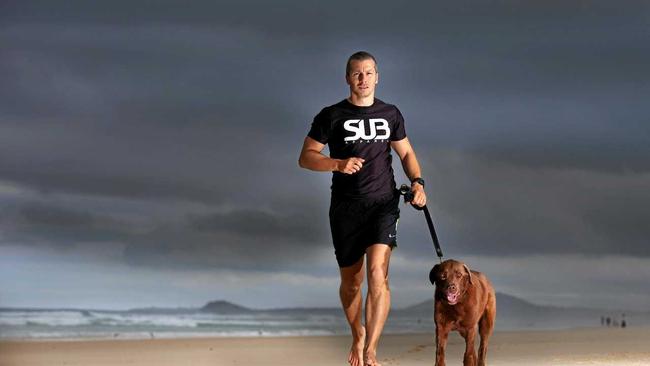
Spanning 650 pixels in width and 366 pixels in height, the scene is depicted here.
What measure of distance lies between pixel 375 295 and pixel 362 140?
1.03 metres

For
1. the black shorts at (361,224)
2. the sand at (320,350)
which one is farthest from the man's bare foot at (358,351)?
the sand at (320,350)

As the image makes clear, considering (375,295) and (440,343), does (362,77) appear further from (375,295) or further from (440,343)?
(440,343)

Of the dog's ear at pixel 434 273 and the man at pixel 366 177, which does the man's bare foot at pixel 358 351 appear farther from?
the dog's ear at pixel 434 273

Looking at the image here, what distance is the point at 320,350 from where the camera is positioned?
40.4 feet

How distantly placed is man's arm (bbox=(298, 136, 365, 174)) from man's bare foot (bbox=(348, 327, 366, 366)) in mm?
1216

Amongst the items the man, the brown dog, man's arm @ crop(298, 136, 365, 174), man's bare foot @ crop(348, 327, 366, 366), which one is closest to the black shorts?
the man

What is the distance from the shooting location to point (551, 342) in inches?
494

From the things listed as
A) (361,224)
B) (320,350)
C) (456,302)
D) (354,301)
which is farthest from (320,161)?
(320,350)

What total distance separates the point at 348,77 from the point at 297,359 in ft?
14.9

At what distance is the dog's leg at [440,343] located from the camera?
6.89 metres

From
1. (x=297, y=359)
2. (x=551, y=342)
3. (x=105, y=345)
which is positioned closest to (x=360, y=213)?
(x=297, y=359)

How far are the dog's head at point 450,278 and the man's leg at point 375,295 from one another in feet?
1.06

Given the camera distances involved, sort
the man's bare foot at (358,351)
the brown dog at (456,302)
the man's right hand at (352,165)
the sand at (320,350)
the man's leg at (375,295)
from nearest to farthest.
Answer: the man's right hand at (352,165), the brown dog at (456,302), the man's leg at (375,295), the man's bare foot at (358,351), the sand at (320,350)

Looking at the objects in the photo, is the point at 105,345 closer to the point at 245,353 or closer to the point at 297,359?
the point at 245,353
